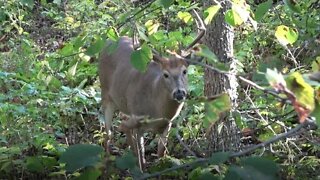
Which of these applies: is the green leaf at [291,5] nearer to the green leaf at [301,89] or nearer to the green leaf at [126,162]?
the green leaf at [301,89]

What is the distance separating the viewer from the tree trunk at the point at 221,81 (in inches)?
Result: 235

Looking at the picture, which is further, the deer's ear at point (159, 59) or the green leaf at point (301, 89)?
the deer's ear at point (159, 59)

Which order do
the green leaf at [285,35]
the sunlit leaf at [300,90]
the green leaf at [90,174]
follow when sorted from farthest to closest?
the green leaf at [285,35], the green leaf at [90,174], the sunlit leaf at [300,90]

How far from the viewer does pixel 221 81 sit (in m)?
6.09

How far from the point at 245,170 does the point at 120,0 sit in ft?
30.8

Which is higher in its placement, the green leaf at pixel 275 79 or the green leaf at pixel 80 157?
the green leaf at pixel 275 79

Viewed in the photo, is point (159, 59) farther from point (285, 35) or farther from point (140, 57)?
point (140, 57)

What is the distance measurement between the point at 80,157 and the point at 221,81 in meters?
4.18

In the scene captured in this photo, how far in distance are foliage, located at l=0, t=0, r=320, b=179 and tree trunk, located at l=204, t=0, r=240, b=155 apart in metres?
0.14

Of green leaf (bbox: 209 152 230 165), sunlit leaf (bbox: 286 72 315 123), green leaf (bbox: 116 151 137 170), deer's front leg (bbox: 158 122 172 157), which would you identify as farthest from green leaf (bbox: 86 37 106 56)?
deer's front leg (bbox: 158 122 172 157)

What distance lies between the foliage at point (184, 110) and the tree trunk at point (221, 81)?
0.14 m

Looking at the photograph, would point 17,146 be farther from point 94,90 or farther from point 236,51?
point 236,51

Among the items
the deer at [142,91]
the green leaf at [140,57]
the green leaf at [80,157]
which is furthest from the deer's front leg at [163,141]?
the green leaf at [80,157]

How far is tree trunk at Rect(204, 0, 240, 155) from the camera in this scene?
596cm
